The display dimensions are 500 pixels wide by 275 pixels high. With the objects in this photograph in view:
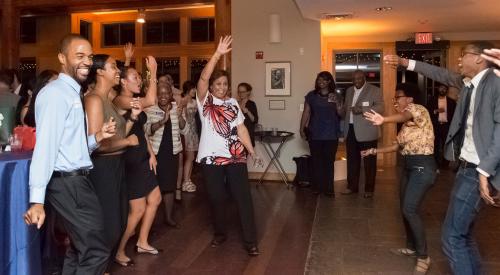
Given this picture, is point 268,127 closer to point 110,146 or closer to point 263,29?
point 263,29

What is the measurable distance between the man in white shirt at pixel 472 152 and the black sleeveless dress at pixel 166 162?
8.54 ft

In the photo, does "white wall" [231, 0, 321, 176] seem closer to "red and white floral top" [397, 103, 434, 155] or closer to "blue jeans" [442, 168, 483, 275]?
"red and white floral top" [397, 103, 434, 155]

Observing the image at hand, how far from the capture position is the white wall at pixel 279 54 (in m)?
7.70

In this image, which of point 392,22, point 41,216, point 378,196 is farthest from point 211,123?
point 392,22

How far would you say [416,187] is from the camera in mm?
3508

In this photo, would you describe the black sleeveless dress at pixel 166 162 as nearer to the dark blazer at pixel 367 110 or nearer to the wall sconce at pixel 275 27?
the dark blazer at pixel 367 110

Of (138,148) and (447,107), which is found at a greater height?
(447,107)

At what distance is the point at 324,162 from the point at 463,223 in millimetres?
3756

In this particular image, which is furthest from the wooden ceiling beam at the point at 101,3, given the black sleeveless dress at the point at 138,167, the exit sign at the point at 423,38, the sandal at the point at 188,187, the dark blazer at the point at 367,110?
the black sleeveless dress at the point at 138,167

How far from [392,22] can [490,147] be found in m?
6.08

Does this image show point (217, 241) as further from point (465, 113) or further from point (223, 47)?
point (465, 113)

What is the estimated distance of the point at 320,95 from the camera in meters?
6.45

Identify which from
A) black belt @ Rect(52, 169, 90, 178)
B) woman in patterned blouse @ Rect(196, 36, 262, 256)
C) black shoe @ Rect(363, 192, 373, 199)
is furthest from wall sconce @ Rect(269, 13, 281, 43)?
black belt @ Rect(52, 169, 90, 178)

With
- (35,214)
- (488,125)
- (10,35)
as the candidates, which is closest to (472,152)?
(488,125)
